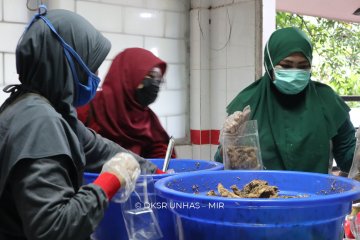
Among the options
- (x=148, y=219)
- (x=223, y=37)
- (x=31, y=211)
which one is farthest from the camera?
(x=223, y=37)

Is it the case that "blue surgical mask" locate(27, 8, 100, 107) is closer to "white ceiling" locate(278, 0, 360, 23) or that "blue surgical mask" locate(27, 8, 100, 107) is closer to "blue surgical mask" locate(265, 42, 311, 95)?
"blue surgical mask" locate(265, 42, 311, 95)

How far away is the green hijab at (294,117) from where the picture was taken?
1490mm

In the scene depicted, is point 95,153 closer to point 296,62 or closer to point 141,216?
point 141,216

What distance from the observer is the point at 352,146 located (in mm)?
1520

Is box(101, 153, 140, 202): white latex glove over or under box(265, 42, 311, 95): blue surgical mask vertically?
under

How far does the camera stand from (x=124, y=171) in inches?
33.8

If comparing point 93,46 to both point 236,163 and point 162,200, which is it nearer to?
point 162,200

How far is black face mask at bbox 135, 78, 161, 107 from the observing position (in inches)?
66.4

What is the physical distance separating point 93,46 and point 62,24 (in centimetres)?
9

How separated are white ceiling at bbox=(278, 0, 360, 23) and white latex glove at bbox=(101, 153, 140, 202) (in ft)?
10.3

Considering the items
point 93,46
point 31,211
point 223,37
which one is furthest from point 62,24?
point 223,37

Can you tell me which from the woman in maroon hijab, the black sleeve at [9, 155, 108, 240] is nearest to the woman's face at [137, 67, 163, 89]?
the woman in maroon hijab

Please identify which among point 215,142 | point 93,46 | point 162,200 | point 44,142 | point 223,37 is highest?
point 223,37

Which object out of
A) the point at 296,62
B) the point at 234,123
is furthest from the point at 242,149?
the point at 296,62
